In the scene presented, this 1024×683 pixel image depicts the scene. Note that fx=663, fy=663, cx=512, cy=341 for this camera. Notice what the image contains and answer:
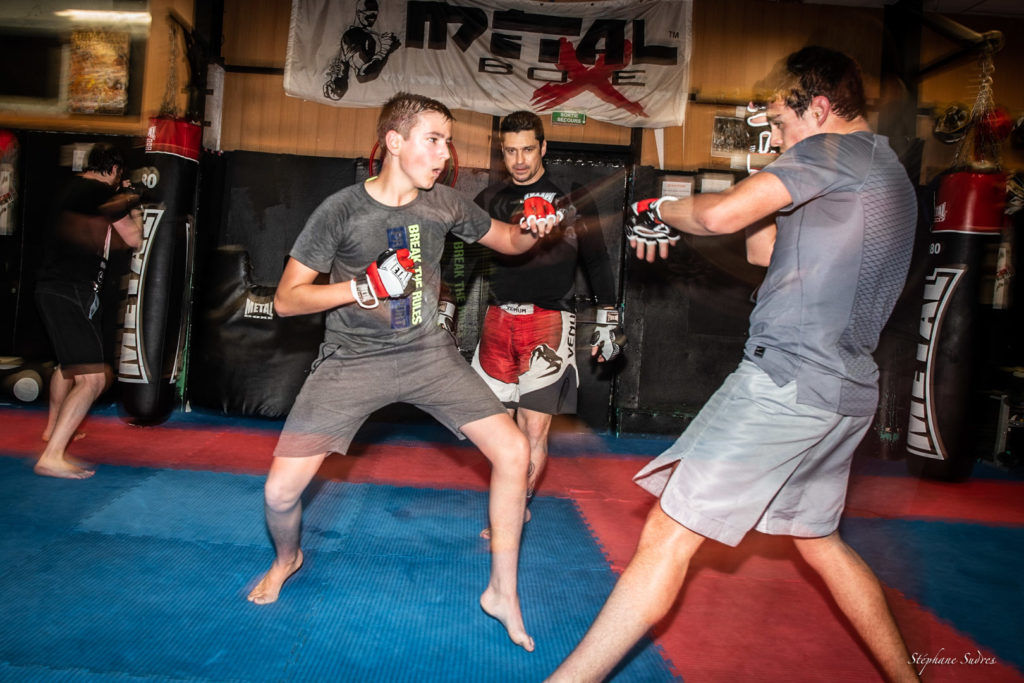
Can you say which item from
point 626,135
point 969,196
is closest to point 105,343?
point 626,135

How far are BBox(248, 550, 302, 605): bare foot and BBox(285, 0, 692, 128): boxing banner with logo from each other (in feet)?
14.4

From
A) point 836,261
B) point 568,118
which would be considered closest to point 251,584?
point 836,261

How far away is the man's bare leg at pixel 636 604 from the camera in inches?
65.0

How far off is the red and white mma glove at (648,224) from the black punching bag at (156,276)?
13.5 ft

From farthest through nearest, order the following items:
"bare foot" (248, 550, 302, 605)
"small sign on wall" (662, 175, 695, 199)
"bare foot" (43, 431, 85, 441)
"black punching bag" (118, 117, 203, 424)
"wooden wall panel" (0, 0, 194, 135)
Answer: "wooden wall panel" (0, 0, 194, 135) → "small sign on wall" (662, 175, 695, 199) → "black punching bag" (118, 117, 203, 424) → "bare foot" (43, 431, 85, 441) → "bare foot" (248, 550, 302, 605)

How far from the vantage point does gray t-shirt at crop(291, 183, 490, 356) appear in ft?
7.36

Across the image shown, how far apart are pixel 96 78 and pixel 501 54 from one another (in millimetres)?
3717

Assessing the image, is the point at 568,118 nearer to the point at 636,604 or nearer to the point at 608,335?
the point at 608,335

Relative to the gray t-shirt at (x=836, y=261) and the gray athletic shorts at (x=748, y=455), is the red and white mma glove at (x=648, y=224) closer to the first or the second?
the gray t-shirt at (x=836, y=261)

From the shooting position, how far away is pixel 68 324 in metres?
3.83

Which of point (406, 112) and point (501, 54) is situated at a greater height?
point (501, 54)

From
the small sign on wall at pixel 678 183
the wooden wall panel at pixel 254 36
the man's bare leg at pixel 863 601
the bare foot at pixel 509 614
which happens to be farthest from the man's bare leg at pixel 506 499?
the wooden wall panel at pixel 254 36

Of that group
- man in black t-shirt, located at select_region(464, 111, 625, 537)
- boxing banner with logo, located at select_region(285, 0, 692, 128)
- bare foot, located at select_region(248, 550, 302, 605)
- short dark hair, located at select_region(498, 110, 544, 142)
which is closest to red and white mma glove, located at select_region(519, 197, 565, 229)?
man in black t-shirt, located at select_region(464, 111, 625, 537)

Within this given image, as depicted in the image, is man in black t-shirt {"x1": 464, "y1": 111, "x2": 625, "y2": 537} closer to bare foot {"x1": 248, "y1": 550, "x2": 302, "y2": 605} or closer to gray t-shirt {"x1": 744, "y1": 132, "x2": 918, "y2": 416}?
bare foot {"x1": 248, "y1": 550, "x2": 302, "y2": 605}
